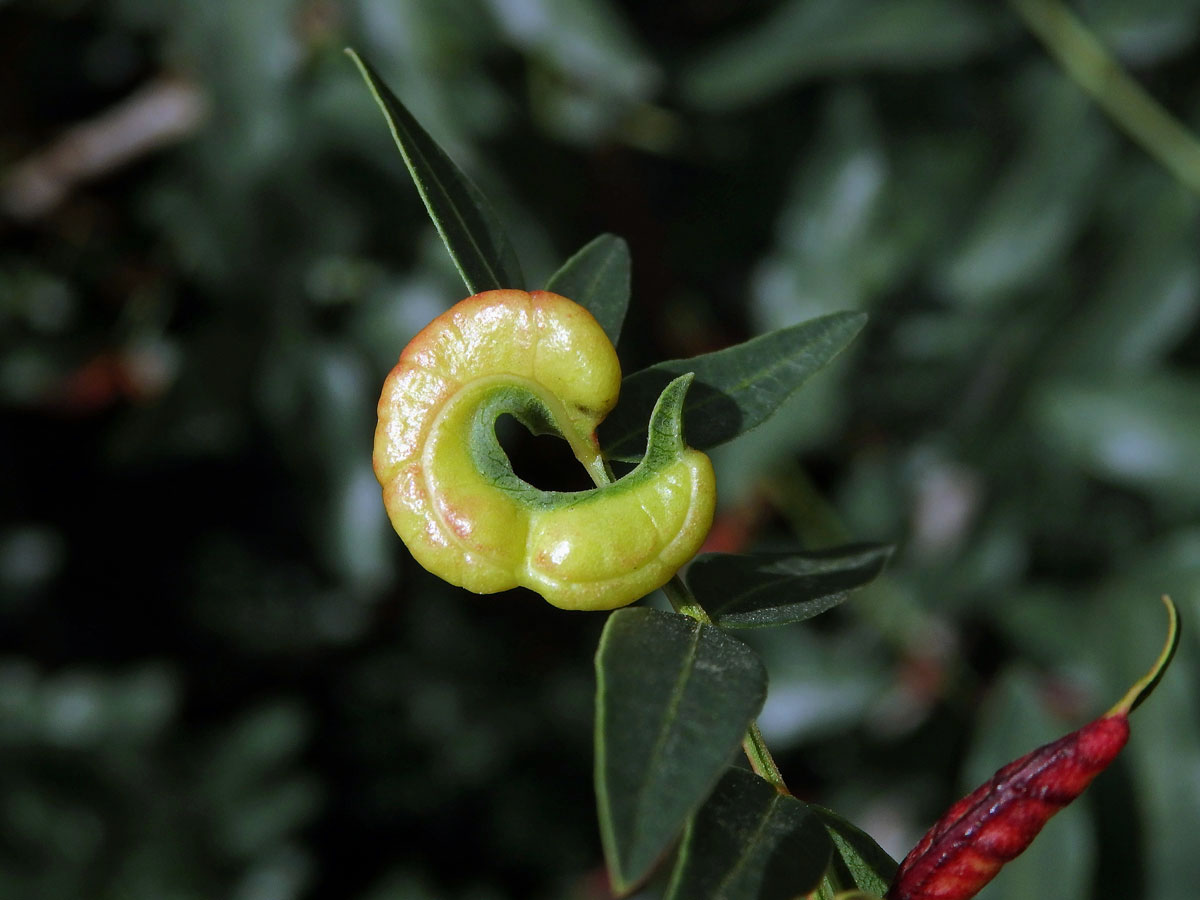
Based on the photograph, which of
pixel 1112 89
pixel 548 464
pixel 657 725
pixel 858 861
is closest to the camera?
pixel 657 725

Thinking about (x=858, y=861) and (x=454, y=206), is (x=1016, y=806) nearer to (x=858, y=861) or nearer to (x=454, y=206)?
(x=858, y=861)

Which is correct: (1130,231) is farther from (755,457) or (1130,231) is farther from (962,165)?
(755,457)

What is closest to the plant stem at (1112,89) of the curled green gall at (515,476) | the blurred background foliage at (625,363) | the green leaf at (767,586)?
the blurred background foliage at (625,363)

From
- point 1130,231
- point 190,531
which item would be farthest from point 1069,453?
point 190,531

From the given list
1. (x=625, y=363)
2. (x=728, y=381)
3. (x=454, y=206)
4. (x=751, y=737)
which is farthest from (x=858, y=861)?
(x=625, y=363)

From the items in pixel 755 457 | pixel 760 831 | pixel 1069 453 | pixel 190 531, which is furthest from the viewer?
pixel 190 531

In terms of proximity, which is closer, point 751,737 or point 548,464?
point 751,737
